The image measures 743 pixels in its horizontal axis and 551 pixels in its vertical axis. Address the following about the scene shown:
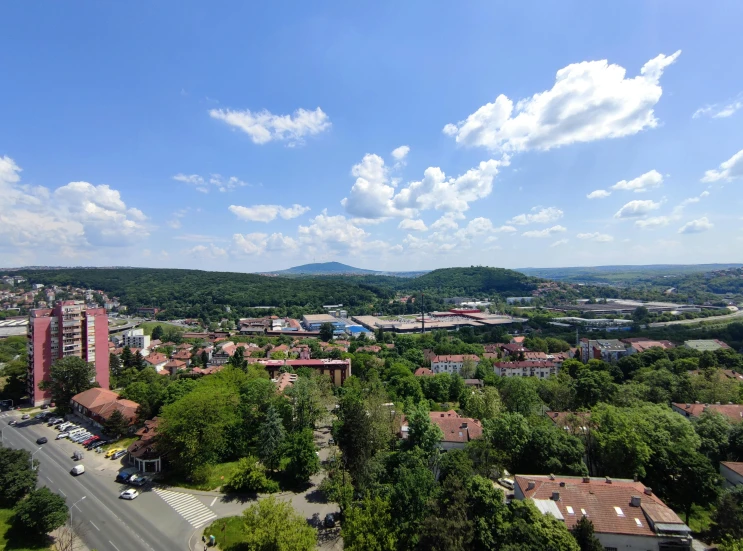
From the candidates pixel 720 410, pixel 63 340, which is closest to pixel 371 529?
pixel 720 410

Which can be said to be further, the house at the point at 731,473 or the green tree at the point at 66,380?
the green tree at the point at 66,380

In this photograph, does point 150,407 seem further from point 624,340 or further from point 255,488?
point 624,340

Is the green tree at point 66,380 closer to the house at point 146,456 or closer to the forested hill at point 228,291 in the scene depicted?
the house at point 146,456

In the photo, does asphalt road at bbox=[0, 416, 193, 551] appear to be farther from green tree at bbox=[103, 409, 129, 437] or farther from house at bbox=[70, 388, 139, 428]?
house at bbox=[70, 388, 139, 428]

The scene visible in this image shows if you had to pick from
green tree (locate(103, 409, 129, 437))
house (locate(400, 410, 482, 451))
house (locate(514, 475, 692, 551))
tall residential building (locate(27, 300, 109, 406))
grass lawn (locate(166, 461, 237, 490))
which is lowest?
grass lawn (locate(166, 461, 237, 490))

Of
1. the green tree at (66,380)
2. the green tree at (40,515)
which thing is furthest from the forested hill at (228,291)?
the green tree at (40,515)

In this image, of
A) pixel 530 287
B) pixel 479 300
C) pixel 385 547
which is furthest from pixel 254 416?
pixel 530 287

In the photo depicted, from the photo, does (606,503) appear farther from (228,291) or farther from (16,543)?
(228,291)

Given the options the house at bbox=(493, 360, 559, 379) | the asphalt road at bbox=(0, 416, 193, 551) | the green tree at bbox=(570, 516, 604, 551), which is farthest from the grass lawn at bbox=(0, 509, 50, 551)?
the house at bbox=(493, 360, 559, 379)
